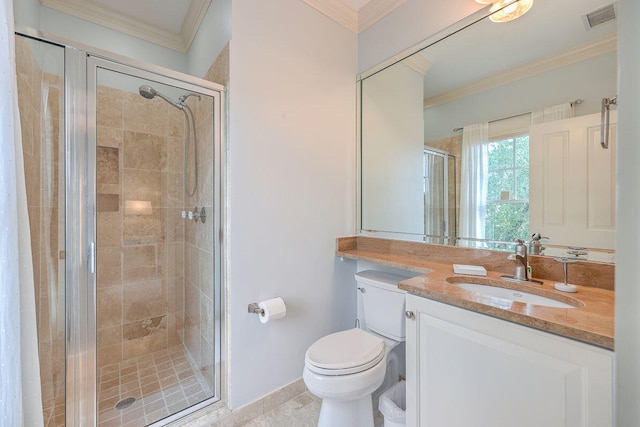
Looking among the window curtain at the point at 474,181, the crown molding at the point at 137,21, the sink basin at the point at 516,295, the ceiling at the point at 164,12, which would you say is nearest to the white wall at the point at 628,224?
the sink basin at the point at 516,295

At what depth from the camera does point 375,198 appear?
2.07m

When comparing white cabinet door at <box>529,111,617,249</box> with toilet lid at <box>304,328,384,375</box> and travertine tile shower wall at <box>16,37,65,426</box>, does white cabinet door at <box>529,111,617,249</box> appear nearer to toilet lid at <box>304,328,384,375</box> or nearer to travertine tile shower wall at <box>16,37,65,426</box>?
toilet lid at <box>304,328,384,375</box>

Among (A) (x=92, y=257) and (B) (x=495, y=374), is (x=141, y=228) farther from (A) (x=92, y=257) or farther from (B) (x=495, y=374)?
(B) (x=495, y=374)

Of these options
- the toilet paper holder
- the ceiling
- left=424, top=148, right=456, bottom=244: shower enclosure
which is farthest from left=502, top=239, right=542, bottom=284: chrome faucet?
the ceiling

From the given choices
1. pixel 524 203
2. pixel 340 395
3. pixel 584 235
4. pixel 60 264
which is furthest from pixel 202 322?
pixel 584 235

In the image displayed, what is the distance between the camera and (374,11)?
1.95 metres

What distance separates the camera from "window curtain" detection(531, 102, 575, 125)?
4.07 ft

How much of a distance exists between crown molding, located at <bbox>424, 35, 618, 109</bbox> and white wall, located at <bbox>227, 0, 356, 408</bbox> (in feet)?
2.38

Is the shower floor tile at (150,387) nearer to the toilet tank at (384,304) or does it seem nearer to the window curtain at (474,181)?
the toilet tank at (384,304)

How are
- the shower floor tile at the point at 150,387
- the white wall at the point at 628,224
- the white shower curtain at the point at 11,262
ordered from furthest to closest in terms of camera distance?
the shower floor tile at the point at 150,387 → the white shower curtain at the point at 11,262 → the white wall at the point at 628,224

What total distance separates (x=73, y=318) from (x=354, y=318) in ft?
5.58

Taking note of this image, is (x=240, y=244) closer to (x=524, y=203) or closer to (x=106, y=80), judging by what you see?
(x=106, y=80)

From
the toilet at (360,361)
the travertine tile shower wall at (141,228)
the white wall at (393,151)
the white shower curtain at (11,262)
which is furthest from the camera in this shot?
the white wall at (393,151)

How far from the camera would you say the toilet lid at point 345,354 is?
1236 millimetres
